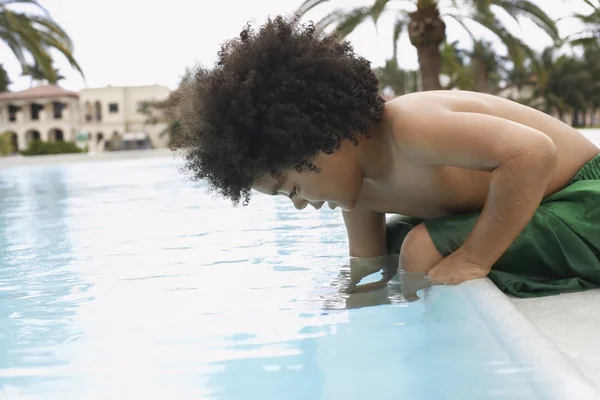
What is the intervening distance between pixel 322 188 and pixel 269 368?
78 cm

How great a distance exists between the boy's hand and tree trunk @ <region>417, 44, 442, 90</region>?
14.4m

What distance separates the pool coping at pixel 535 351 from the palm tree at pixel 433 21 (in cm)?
1217

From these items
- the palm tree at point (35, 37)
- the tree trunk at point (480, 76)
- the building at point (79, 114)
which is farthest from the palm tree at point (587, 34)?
the building at point (79, 114)

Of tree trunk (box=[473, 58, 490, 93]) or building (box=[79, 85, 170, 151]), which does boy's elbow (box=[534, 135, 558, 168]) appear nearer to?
tree trunk (box=[473, 58, 490, 93])

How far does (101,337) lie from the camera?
1793 millimetres

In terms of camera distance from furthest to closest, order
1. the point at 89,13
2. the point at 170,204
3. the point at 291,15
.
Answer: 1. the point at 89,13
2. the point at 170,204
3. the point at 291,15

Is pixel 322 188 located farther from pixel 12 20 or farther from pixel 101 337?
pixel 12 20

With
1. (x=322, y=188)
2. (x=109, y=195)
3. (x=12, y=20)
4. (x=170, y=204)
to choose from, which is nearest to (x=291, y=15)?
(x=322, y=188)

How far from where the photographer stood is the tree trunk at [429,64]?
1593 cm

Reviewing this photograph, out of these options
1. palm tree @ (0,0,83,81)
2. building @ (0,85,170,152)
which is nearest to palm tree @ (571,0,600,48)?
palm tree @ (0,0,83,81)

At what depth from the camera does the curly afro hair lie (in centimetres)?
205

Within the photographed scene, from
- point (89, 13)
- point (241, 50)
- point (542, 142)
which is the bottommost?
point (542, 142)

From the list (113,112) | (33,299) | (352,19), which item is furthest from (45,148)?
(33,299)

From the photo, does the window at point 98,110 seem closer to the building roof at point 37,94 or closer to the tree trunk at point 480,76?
the building roof at point 37,94
